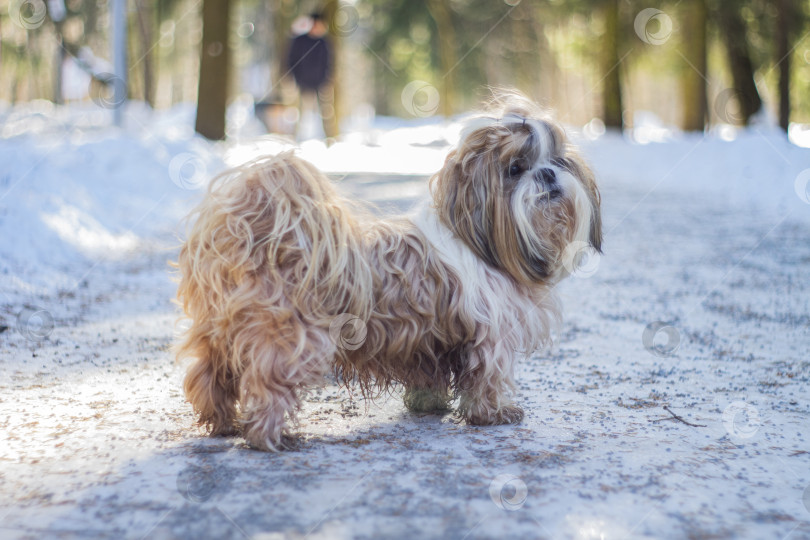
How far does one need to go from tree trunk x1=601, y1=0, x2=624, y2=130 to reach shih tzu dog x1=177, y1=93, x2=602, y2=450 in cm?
2189

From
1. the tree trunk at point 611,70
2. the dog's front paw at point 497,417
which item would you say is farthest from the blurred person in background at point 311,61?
the dog's front paw at point 497,417

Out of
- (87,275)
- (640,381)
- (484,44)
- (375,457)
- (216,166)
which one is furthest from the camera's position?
(484,44)

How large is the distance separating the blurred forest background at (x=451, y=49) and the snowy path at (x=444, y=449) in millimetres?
1587

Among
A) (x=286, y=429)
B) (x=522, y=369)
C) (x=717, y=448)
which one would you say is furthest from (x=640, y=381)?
(x=286, y=429)

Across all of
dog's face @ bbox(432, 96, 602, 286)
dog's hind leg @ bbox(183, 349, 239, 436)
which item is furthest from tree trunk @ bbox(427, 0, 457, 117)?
dog's hind leg @ bbox(183, 349, 239, 436)

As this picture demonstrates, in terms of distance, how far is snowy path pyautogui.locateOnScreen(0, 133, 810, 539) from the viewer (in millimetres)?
2617

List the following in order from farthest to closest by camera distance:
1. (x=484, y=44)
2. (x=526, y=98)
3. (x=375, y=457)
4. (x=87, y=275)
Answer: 1. (x=484, y=44)
2. (x=87, y=275)
3. (x=526, y=98)
4. (x=375, y=457)

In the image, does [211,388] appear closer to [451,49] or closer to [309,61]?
[309,61]

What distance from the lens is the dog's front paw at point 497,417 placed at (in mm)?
3666

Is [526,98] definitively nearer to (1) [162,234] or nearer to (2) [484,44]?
Result: (1) [162,234]

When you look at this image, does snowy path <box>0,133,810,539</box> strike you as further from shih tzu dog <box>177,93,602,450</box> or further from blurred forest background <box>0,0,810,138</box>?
blurred forest background <box>0,0,810,138</box>

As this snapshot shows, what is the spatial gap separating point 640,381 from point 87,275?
4.65 meters

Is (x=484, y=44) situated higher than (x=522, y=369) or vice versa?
(x=484, y=44)

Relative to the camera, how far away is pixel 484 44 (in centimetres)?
4600
